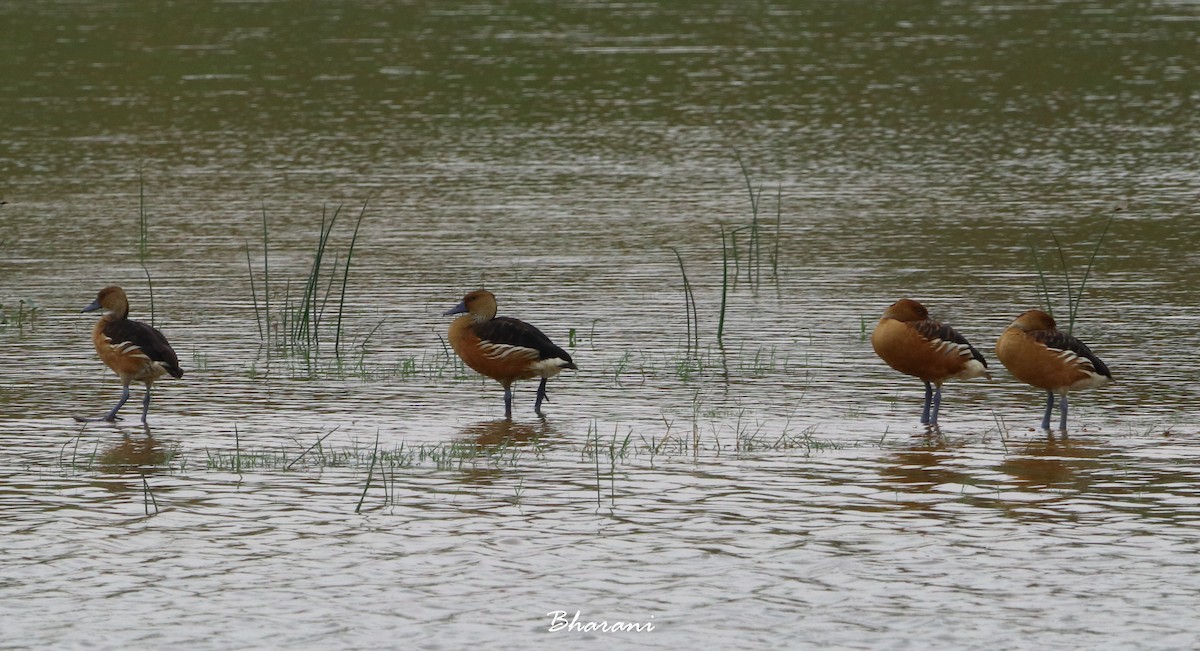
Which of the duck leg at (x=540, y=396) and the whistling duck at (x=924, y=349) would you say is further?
the duck leg at (x=540, y=396)

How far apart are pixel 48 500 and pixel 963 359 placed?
6.12 m

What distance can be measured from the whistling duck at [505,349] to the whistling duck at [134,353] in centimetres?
205

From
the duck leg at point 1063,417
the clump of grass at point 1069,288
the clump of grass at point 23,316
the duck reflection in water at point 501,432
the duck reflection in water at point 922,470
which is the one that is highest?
the clump of grass at point 1069,288

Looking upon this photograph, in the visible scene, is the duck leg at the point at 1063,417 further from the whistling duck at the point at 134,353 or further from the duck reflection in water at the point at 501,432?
the whistling duck at the point at 134,353

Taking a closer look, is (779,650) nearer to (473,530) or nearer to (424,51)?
(473,530)

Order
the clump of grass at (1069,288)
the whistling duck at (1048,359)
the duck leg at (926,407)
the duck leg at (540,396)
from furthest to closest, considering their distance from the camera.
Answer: the clump of grass at (1069,288) < the duck leg at (540,396) < the duck leg at (926,407) < the whistling duck at (1048,359)

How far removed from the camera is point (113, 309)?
13281 millimetres

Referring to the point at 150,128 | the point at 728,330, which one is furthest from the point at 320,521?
the point at 150,128

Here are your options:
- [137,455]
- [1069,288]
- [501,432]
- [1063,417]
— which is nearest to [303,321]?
[501,432]

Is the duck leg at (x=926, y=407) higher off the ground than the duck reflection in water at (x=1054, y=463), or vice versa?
the duck leg at (x=926, y=407)

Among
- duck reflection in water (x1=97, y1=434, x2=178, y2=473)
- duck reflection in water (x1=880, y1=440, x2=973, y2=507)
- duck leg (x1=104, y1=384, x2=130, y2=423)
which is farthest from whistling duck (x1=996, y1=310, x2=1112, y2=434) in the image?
duck leg (x1=104, y1=384, x2=130, y2=423)

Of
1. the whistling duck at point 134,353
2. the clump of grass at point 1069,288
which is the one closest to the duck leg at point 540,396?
the whistling duck at point 134,353

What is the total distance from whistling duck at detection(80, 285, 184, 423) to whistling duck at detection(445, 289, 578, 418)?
2.05 meters

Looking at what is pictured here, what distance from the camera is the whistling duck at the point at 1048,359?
40.1 feet
